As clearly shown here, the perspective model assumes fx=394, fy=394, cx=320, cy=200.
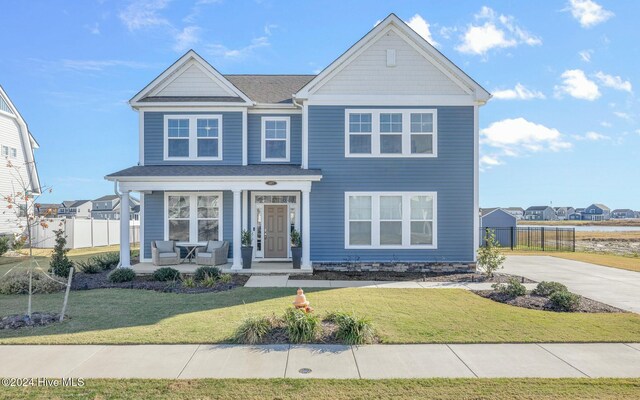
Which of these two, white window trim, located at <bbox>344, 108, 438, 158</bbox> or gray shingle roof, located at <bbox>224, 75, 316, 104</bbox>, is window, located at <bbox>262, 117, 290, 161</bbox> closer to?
gray shingle roof, located at <bbox>224, 75, 316, 104</bbox>

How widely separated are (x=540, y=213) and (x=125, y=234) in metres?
123

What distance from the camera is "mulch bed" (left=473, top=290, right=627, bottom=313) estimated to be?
29.3 ft

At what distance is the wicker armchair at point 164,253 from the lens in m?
14.3

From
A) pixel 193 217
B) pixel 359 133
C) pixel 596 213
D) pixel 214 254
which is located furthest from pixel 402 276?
pixel 596 213

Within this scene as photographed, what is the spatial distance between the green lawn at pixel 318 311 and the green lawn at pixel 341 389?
152 centimetres

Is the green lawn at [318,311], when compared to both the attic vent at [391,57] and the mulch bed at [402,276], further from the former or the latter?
the attic vent at [391,57]

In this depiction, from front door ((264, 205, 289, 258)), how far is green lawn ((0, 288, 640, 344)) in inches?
183

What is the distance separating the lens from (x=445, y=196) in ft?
47.1

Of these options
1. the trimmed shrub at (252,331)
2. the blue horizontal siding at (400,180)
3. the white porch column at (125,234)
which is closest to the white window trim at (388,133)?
the blue horizontal siding at (400,180)

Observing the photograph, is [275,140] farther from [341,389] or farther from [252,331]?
[341,389]

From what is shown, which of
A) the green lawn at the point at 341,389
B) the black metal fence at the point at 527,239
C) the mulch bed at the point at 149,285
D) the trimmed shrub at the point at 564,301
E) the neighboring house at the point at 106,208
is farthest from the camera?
the neighboring house at the point at 106,208

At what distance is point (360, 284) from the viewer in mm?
12039

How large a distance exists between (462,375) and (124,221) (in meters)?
12.4

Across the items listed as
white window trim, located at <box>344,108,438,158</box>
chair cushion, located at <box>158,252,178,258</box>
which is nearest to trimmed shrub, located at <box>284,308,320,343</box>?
white window trim, located at <box>344,108,438,158</box>
